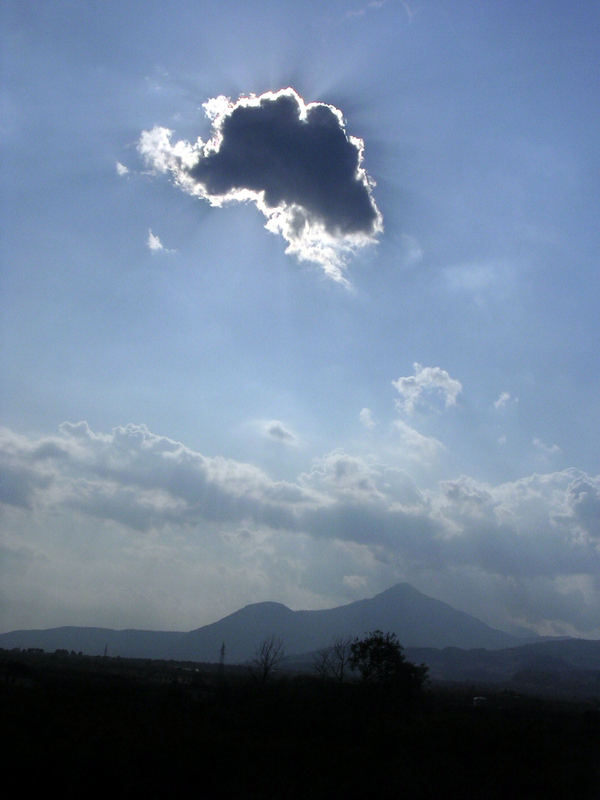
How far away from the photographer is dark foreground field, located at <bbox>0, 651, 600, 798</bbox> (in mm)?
18016

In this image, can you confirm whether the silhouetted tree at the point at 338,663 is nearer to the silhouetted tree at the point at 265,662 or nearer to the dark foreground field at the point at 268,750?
the silhouetted tree at the point at 265,662

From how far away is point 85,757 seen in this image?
18.3 m

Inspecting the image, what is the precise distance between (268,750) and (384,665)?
113ft

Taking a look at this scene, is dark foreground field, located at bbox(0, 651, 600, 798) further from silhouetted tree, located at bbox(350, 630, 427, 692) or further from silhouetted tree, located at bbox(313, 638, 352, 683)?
silhouetted tree, located at bbox(313, 638, 352, 683)

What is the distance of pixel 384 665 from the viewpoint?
54.6 m

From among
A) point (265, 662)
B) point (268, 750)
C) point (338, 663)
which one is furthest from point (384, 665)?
point (268, 750)

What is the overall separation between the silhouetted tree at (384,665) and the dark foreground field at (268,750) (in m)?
16.2

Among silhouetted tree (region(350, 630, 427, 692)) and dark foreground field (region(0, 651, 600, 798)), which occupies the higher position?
silhouetted tree (region(350, 630, 427, 692))

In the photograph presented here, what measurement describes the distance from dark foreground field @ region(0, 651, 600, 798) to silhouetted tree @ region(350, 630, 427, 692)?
1624 centimetres

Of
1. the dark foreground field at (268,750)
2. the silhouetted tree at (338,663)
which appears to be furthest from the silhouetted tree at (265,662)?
the dark foreground field at (268,750)

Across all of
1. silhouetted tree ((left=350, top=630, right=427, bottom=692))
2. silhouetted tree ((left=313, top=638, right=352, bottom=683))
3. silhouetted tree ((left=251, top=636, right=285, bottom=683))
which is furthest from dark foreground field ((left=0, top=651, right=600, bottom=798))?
silhouetted tree ((left=313, top=638, right=352, bottom=683))

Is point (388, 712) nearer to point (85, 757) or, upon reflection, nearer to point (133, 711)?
point (133, 711)

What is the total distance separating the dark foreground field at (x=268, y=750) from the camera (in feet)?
59.1

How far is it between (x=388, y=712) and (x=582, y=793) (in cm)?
1631
